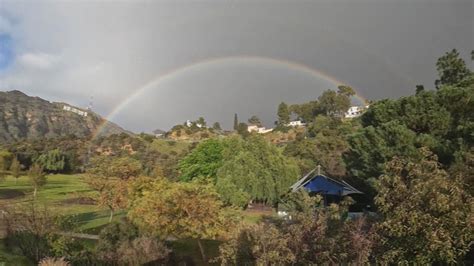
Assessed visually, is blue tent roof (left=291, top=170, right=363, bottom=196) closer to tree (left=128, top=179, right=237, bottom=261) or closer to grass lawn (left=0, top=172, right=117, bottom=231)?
grass lawn (left=0, top=172, right=117, bottom=231)

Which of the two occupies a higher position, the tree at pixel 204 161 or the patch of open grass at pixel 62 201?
the tree at pixel 204 161

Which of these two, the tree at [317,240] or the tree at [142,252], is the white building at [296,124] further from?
the tree at [317,240]

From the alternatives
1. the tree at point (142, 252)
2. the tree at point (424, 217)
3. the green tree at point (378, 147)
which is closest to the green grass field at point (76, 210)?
the tree at point (142, 252)

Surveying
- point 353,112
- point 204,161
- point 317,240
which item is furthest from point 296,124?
point 317,240

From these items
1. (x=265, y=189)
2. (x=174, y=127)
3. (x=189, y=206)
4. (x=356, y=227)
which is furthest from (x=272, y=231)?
(x=174, y=127)

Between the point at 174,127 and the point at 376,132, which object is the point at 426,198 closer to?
the point at 376,132

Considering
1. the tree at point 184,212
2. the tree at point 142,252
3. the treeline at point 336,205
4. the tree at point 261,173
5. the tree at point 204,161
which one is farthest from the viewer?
the tree at point 204,161
